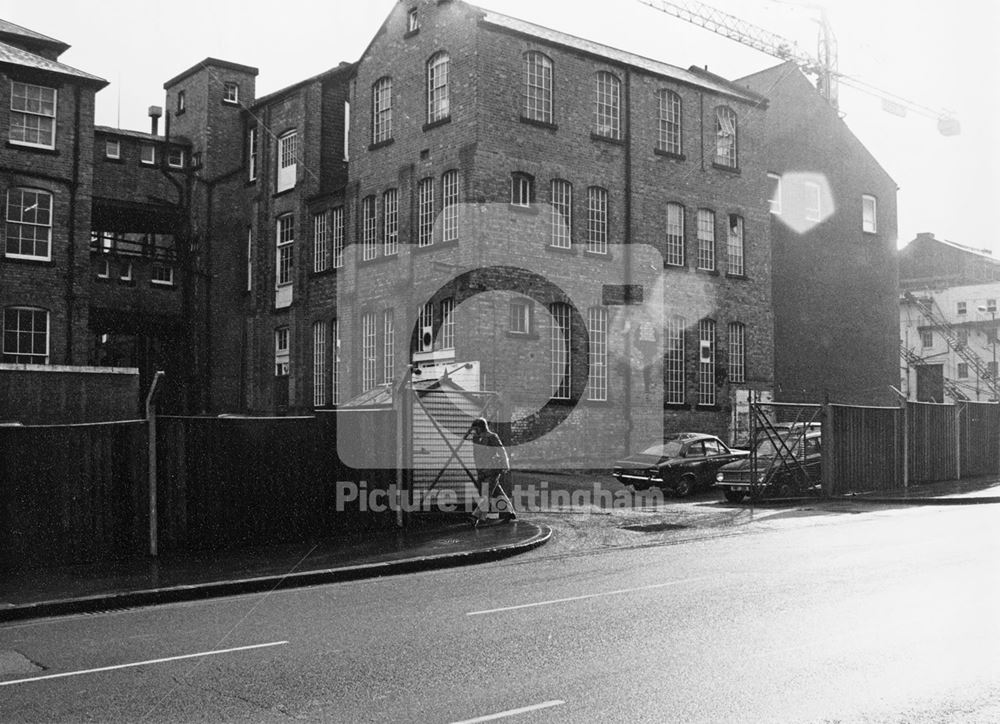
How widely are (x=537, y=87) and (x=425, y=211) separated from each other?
478 centimetres

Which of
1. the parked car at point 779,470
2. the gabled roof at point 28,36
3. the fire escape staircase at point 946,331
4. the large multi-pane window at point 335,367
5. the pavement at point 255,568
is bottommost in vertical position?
the pavement at point 255,568

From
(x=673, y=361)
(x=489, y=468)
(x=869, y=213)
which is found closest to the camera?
(x=489, y=468)

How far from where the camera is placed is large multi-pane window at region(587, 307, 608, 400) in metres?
29.1

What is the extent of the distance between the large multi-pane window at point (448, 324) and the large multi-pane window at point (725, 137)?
38.0ft

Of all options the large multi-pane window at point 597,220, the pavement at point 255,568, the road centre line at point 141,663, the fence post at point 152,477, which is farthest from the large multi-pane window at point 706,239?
the road centre line at point 141,663

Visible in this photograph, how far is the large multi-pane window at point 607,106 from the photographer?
1175 inches

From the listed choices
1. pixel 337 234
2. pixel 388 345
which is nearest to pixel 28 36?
pixel 337 234

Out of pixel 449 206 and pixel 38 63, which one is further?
pixel 38 63

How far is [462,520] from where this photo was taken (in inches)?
698

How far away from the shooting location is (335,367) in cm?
3259

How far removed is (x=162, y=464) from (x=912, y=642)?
34.7 feet

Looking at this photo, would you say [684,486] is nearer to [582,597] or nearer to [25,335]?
[582,597]

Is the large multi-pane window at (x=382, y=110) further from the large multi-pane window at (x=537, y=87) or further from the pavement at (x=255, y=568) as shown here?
the pavement at (x=255, y=568)

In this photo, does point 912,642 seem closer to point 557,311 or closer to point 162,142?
point 557,311
